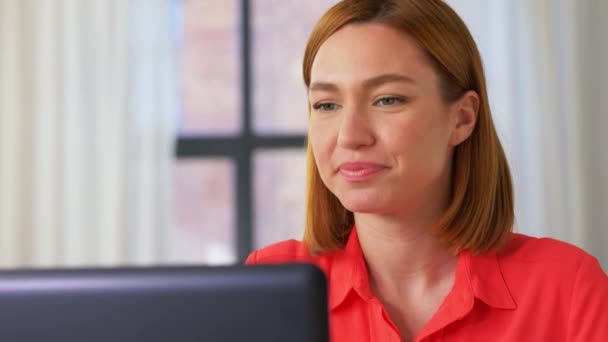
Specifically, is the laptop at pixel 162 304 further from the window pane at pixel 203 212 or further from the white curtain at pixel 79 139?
the window pane at pixel 203 212

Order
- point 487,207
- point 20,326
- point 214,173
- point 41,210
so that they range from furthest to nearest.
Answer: point 214,173 < point 41,210 < point 487,207 < point 20,326

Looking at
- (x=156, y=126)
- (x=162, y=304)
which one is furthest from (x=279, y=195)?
(x=162, y=304)

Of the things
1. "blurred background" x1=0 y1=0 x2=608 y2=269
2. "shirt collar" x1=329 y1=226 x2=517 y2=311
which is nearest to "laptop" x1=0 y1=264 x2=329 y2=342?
"shirt collar" x1=329 y1=226 x2=517 y2=311

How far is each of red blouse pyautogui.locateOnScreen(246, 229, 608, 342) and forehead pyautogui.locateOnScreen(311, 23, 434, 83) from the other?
34cm

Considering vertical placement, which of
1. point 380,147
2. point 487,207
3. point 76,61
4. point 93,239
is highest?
point 76,61

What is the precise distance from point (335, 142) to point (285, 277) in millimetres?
758

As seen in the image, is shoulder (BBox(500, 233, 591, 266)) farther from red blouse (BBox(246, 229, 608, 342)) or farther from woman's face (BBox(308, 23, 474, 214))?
woman's face (BBox(308, 23, 474, 214))

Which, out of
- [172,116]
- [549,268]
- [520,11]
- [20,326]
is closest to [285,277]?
[20,326]

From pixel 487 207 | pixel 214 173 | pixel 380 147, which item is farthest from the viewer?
pixel 214 173

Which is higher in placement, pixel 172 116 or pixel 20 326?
pixel 172 116

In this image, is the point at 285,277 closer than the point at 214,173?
Yes

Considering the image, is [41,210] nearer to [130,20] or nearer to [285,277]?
[130,20]

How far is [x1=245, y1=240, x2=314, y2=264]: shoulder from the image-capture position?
1509 mm

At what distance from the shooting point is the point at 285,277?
553mm
